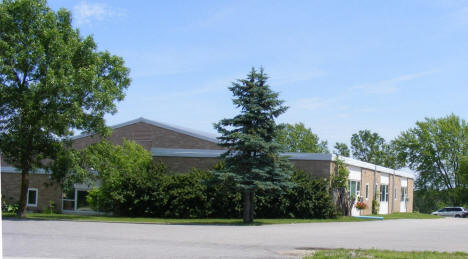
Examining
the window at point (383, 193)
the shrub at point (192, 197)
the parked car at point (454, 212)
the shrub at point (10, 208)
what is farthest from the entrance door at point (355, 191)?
the parked car at point (454, 212)

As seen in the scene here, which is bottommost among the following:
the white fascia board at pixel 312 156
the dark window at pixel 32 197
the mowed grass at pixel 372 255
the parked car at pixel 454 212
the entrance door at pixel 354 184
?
the parked car at pixel 454 212

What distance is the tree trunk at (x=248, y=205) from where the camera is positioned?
87.9 ft

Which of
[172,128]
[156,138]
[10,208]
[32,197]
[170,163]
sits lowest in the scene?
[10,208]

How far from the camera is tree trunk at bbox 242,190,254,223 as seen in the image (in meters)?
26.8

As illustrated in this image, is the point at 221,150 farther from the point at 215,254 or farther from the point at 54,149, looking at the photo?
the point at 215,254

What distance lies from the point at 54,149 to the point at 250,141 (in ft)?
38.1

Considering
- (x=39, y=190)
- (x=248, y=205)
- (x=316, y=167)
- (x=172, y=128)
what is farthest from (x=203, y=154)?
(x=39, y=190)

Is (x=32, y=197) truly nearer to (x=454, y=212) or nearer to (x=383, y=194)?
(x=383, y=194)

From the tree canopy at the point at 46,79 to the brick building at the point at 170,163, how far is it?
6126 millimetres

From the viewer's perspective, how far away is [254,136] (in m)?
26.0

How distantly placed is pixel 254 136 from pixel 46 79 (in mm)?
10712

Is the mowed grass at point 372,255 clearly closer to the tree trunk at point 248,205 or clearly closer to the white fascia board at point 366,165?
the tree trunk at point 248,205

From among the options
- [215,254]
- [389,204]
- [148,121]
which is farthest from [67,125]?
[389,204]

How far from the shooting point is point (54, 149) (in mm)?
29391
